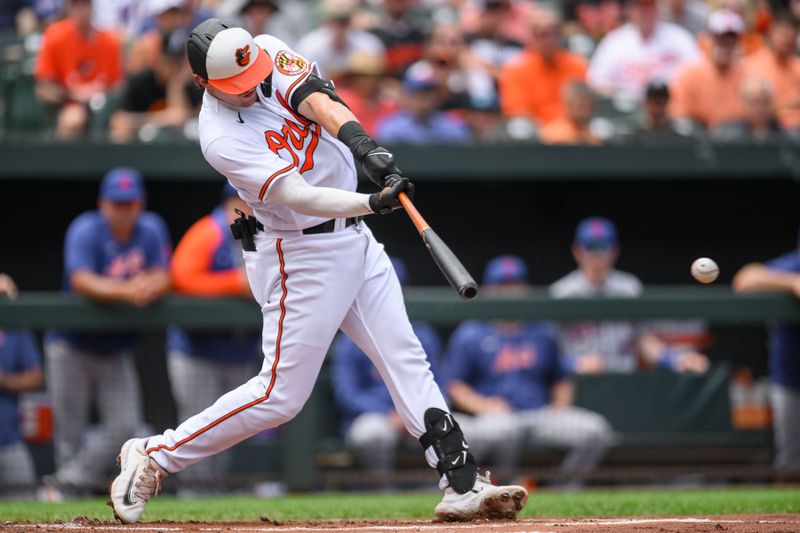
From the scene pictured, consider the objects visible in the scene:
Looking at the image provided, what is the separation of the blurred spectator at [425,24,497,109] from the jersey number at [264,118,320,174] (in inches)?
169

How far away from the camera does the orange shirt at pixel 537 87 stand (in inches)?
350

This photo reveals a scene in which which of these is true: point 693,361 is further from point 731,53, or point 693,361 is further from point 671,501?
point 731,53

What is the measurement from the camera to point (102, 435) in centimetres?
664

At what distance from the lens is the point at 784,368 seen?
6984 millimetres

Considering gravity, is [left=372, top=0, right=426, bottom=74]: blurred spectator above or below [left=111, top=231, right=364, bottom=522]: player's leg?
above

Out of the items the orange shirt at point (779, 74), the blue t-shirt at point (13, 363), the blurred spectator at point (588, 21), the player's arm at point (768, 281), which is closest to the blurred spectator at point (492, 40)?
the blurred spectator at point (588, 21)

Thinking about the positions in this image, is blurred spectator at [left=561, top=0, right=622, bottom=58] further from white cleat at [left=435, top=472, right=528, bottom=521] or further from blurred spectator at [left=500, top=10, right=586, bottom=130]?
white cleat at [left=435, top=472, right=528, bottom=521]

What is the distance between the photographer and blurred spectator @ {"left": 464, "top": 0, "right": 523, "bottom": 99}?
373 inches

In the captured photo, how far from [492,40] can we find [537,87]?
2.92ft

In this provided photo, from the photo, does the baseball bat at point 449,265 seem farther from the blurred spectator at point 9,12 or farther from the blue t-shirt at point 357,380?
the blurred spectator at point 9,12

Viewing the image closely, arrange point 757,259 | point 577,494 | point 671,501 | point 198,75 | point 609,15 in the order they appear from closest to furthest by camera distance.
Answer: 1. point 198,75
2. point 671,501
3. point 577,494
4. point 757,259
5. point 609,15

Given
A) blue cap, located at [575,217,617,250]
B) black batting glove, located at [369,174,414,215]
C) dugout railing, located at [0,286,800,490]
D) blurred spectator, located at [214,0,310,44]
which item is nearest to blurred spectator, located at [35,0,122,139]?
blurred spectator, located at [214,0,310,44]

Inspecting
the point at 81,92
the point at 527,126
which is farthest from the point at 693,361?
the point at 81,92

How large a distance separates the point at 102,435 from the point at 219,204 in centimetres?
265
